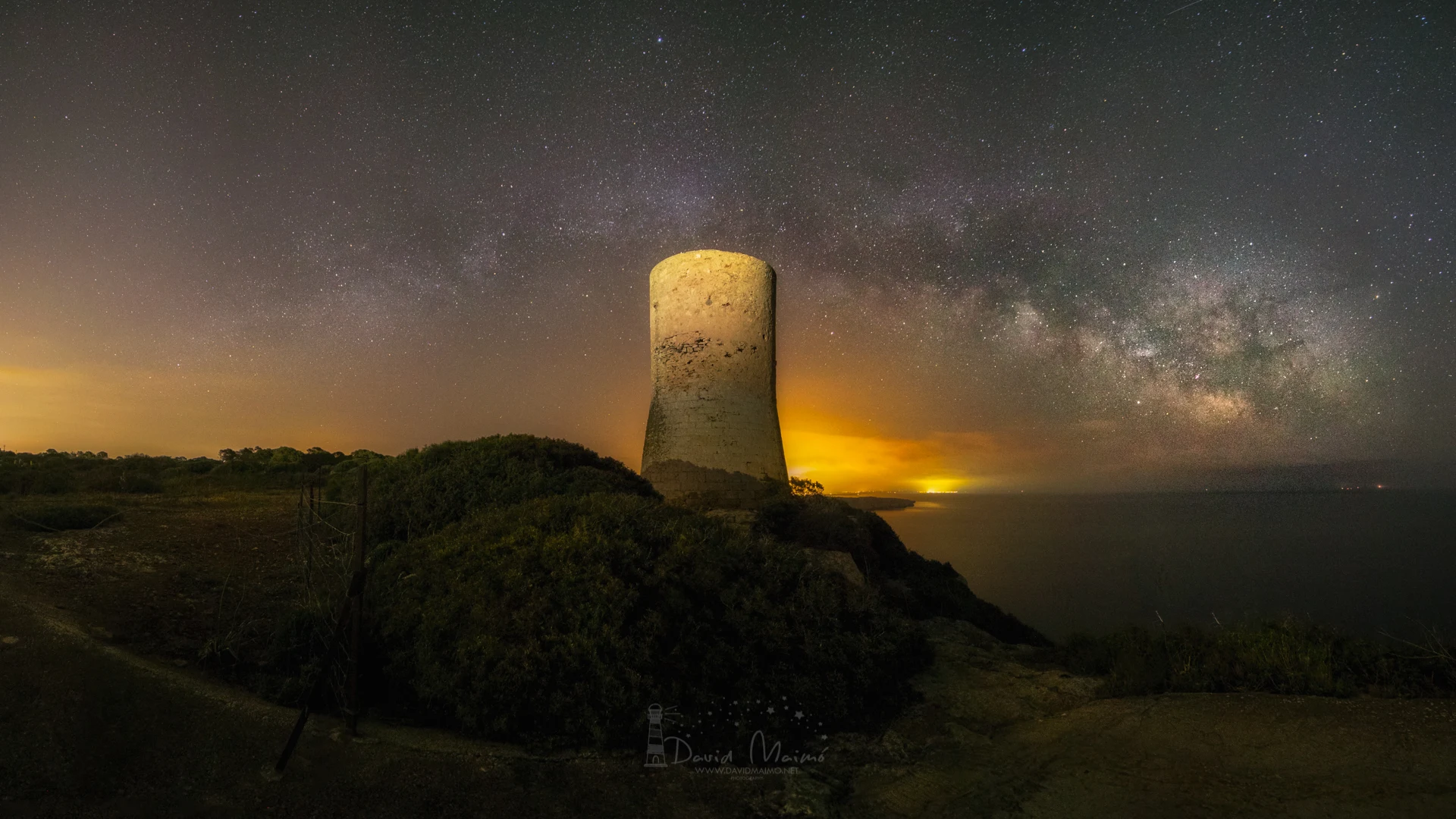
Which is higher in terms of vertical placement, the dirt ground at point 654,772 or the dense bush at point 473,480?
the dense bush at point 473,480

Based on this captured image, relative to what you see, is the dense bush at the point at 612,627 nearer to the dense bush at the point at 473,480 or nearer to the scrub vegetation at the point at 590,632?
the scrub vegetation at the point at 590,632

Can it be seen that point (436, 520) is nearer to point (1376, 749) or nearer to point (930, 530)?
point (1376, 749)

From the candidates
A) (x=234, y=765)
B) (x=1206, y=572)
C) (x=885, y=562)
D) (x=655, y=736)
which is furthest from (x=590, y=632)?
(x=1206, y=572)

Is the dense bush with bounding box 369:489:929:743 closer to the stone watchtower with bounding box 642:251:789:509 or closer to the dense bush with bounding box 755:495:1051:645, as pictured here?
the dense bush with bounding box 755:495:1051:645

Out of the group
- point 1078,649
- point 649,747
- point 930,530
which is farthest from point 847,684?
point 930,530

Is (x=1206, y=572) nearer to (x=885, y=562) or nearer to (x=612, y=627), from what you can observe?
(x=885, y=562)

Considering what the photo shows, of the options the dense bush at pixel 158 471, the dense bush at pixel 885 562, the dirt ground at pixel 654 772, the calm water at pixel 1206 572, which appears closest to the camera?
the dirt ground at pixel 654 772

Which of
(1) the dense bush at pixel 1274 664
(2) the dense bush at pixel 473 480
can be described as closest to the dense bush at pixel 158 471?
(2) the dense bush at pixel 473 480

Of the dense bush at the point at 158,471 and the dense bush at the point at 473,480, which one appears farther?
the dense bush at the point at 158,471
